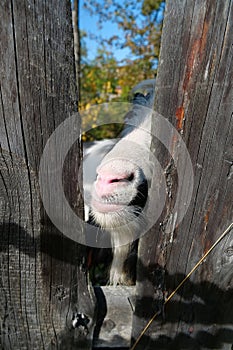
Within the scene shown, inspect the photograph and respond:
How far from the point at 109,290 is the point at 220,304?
44 cm

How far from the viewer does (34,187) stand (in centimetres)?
97

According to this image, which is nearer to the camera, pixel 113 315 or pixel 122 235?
pixel 113 315

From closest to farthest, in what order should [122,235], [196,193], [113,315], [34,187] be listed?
[34,187] < [196,193] < [113,315] < [122,235]

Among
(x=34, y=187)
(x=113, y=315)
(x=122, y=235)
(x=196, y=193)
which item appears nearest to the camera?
(x=34, y=187)

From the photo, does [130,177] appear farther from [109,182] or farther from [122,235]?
[122,235]

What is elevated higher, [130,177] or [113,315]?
[130,177]

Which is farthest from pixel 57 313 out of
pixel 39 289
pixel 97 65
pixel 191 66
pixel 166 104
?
pixel 97 65

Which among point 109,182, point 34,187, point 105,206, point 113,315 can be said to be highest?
point 34,187

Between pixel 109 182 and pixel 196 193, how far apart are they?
13.5 inches

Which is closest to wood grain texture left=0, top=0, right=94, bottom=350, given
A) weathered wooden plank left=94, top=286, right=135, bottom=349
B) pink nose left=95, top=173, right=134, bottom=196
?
weathered wooden plank left=94, top=286, right=135, bottom=349

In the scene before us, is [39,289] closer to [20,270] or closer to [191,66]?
[20,270]

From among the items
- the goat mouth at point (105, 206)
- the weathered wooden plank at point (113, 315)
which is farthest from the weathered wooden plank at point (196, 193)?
the goat mouth at point (105, 206)

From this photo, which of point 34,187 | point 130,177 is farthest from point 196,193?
point 34,187

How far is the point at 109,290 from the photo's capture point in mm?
1254
